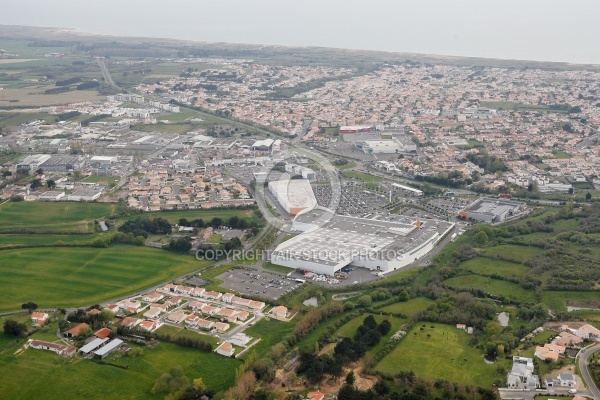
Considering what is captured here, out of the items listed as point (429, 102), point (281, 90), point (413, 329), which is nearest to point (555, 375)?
point (413, 329)

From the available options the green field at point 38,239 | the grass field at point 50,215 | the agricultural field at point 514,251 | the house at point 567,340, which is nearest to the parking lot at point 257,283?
the green field at point 38,239

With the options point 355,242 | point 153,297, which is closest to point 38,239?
point 153,297

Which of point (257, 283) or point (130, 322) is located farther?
point (257, 283)

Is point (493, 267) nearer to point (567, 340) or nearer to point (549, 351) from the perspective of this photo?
point (567, 340)

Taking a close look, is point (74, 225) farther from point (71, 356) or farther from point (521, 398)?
point (521, 398)

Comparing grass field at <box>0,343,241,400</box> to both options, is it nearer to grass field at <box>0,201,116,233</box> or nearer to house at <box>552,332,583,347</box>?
house at <box>552,332,583,347</box>

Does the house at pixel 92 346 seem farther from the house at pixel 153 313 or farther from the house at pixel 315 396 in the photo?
the house at pixel 315 396
